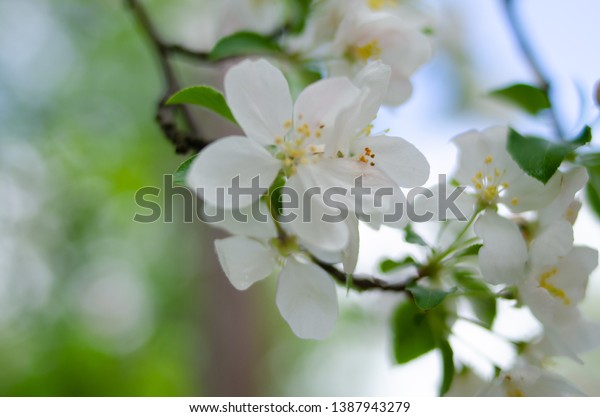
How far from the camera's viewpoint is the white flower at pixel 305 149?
2.86ft

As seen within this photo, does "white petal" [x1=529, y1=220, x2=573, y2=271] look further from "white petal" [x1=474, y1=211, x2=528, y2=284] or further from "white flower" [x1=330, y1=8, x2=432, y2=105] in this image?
"white flower" [x1=330, y1=8, x2=432, y2=105]

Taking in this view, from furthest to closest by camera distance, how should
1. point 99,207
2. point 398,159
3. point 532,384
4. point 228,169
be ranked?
point 99,207
point 532,384
point 398,159
point 228,169

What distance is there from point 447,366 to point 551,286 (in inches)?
10.0

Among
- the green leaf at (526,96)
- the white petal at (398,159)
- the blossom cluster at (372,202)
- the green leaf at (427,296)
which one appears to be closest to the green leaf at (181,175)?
the blossom cluster at (372,202)

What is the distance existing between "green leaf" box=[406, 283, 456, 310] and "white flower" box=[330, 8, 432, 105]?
424 millimetres

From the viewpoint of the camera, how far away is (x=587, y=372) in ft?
10.8

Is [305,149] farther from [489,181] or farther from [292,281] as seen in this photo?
[489,181]

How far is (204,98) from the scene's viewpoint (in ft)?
3.39

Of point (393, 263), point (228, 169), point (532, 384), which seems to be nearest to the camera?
point (228, 169)

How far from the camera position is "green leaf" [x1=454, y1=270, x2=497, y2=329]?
121cm

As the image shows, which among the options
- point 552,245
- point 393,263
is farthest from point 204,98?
point 552,245
